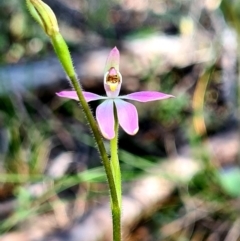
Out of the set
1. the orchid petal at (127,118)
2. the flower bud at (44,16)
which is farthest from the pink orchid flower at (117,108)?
the flower bud at (44,16)

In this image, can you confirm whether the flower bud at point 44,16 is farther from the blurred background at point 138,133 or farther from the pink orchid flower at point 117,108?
the blurred background at point 138,133

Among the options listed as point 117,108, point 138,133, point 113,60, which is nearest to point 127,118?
point 117,108

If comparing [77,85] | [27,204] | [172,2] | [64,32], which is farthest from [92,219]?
[172,2]

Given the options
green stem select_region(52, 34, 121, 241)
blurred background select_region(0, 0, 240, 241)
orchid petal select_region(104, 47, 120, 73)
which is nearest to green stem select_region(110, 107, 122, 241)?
green stem select_region(52, 34, 121, 241)

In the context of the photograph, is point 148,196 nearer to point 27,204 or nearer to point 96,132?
point 27,204

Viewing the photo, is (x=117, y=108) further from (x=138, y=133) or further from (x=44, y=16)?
(x=138, y=133)

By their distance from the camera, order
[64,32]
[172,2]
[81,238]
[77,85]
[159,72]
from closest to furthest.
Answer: [77,85], [81,238], [159,72], [64,32], [172,2]
